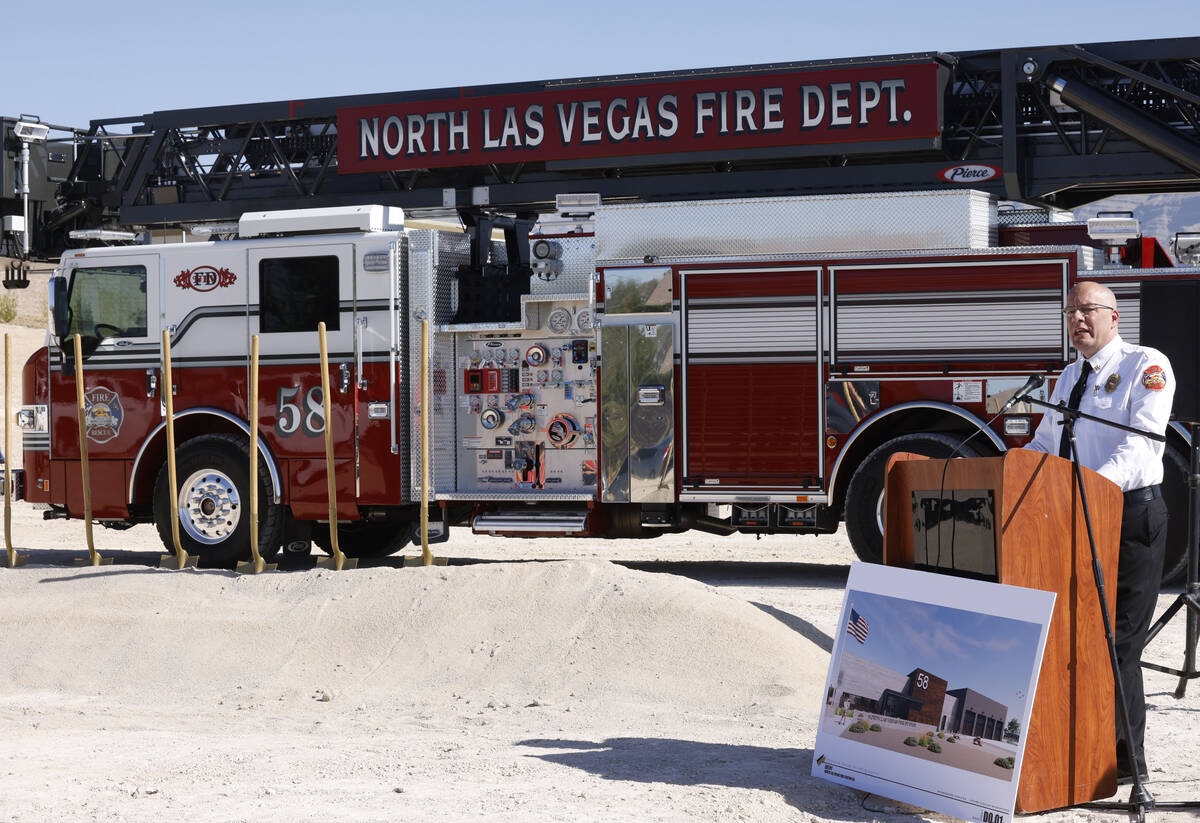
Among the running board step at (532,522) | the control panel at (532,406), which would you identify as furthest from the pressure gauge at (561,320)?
the running board step at (532,522)

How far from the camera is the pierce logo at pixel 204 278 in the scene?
13391mm

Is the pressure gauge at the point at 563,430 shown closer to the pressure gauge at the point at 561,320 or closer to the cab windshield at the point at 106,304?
the pressure gauge at the point at 561,320

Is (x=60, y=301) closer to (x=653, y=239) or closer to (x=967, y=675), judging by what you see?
(x=653, y=239)

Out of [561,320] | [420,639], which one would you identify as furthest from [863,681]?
[561,320]

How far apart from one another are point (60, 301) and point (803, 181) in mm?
6823

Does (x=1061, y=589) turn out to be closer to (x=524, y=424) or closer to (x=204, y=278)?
(x=524, y=424)

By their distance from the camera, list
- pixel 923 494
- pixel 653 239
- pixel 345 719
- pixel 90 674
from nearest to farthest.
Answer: pixel 923 494 → pixel 345 719 → pixel 90 674 → pixel 653 239

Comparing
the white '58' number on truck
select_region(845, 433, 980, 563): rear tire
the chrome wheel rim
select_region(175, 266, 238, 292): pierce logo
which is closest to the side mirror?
select_region(175, 266, 238, 292): pierce logo

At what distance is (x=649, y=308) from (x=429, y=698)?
488cm

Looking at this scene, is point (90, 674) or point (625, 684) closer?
point (625, 684)

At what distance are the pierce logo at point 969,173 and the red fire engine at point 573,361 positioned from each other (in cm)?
168

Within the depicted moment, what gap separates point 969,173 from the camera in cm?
1397

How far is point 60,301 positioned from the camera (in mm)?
13836

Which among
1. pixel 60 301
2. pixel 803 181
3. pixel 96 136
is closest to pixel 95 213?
pixel 96 136
